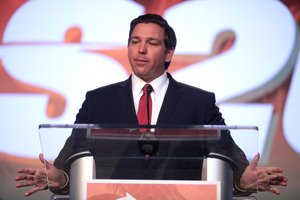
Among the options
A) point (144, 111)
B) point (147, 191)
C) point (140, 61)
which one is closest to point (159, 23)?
point (140, 61)

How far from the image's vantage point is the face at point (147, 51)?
2391 mm

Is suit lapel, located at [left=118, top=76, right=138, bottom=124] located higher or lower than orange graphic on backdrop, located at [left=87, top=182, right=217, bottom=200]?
higher

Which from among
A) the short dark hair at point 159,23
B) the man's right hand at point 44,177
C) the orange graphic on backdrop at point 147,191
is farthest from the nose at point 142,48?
the orange graphic on backdrop at point 147,191

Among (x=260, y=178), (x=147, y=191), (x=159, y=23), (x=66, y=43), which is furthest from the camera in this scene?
A: (x=66, y=43)

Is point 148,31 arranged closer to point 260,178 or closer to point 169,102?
point 169,102

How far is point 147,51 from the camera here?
243 cm

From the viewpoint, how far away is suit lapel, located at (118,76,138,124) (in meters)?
2.24

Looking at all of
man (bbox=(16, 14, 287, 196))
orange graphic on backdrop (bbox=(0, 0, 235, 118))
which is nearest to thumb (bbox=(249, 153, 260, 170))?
man (bbox=(16, 14, 287, 196))

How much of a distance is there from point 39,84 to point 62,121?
0.30 meters

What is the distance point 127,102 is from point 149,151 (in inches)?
33.3

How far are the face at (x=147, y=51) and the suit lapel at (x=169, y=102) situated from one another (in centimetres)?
10

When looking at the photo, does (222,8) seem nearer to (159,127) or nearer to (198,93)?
(198,93)

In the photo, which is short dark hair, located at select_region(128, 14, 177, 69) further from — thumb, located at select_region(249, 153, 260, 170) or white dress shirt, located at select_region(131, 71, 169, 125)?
thumb, located at select_region(249, 153, 260, 170)

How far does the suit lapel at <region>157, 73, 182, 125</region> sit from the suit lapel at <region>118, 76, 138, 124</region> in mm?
106
